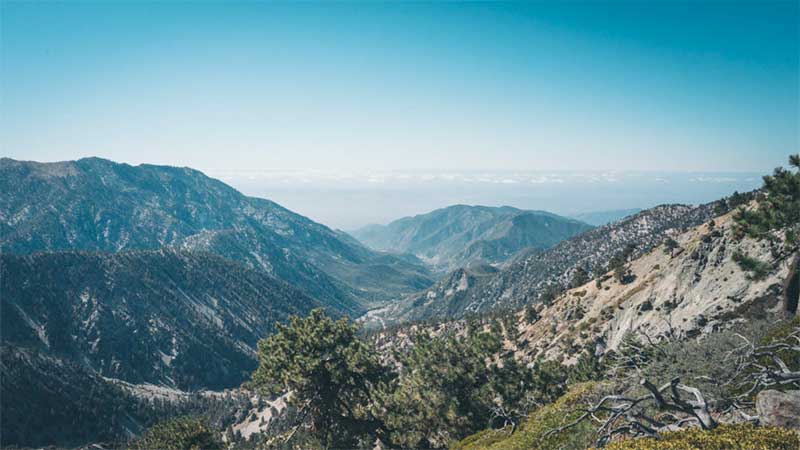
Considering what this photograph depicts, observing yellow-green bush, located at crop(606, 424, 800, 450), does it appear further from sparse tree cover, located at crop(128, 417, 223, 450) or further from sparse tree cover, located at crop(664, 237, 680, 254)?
sparse tree cover, located at crop(664, 237, 680, 254)

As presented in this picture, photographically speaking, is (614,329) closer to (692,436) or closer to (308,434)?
(308,434)

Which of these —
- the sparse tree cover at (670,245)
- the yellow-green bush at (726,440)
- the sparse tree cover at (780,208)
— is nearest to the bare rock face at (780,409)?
the yellow-green bush at (726,440)

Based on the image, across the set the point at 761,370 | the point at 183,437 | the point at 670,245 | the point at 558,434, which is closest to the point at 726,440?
the point at 558,434

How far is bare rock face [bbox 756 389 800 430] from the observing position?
33.0ft

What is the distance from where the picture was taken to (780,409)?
10.2m

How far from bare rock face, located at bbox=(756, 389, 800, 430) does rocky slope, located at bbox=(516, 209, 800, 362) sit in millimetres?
18809

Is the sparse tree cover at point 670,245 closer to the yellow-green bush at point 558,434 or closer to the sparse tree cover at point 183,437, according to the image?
the yellow-green bush at point 558,434

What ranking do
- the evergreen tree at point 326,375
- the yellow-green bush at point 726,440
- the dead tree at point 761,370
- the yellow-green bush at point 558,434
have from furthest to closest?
1. the evergreen tree at point 326,375
2. the yellow-green bush at point 558,434
3. the dead tree at point 761,370
4. the yellow-green bush at point 726,440

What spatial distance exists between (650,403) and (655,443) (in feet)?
21.6

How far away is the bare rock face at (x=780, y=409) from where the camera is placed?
33.0ft

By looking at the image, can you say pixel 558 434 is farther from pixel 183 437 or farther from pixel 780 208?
pixel 183 437

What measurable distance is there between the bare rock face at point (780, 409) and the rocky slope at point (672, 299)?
18.8m

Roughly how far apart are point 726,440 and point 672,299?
5838 cm

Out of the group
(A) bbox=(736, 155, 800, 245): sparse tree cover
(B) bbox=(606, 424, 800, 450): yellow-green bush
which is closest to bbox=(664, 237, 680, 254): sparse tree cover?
(A) bbox=(736, 155, 800, 245): sparse tree cover
